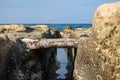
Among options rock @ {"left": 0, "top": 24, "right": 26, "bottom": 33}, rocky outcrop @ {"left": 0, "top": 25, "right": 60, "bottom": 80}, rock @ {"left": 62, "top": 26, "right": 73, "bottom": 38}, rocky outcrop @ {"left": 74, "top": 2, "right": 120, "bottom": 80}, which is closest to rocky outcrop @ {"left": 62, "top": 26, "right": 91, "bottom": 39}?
rock @ {"left": 62, "top": 26, "right": 73, "bottom": 38}

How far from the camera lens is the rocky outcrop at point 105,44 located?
19.9 ft

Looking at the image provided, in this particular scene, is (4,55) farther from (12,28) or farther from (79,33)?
(79,33)

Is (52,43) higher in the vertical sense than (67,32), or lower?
higher

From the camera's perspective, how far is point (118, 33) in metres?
6.05

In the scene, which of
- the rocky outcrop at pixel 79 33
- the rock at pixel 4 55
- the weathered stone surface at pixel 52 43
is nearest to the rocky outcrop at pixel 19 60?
the rock at pixel 4 55

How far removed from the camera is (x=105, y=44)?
6.20 m

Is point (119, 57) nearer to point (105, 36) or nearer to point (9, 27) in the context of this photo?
point (105, 36)

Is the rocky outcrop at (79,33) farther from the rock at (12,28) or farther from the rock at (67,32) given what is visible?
the rock at (12,28)

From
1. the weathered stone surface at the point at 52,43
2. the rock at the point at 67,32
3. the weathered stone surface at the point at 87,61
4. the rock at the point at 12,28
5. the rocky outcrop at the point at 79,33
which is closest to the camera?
the weathered stone surface at the point at 87,61

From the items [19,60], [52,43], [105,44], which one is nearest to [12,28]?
[19,60]

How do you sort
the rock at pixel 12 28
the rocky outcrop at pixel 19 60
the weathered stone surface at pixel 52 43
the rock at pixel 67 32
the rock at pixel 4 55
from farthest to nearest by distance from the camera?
the rock at pixel 67 32 < the rock at pixel 12 28 < the weathered stone surface at pixel 52 43 < the rocky outcrop at pixel 19 60 < the rock at pixel 4 55

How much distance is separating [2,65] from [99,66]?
10.3 feet

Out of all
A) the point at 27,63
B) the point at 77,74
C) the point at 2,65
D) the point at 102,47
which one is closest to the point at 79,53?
the point at 77,74

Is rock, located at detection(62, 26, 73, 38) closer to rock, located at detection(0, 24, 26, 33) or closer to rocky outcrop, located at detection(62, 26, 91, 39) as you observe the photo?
rocky outcrop, located at detection(62, 26, 91, 39)
